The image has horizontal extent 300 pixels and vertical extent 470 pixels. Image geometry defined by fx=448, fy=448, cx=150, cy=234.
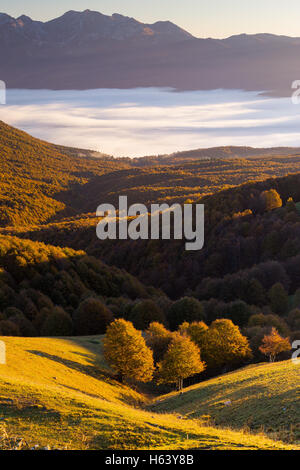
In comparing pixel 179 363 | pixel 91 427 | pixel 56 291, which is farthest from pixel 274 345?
pixel 56 291

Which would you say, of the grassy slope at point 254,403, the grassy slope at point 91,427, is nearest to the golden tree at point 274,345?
the grassy slope at point 254,403

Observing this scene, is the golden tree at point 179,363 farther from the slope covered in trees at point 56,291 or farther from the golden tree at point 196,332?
the slope covered in trees at point 56,291

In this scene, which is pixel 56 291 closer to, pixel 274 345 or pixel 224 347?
pixel 224 347

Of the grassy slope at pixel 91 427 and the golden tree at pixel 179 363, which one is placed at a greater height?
the grassy slope at pixel 91 427

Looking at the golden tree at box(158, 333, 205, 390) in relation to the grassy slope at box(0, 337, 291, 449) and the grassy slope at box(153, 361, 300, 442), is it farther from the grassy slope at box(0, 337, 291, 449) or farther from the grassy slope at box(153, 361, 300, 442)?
the grassy slope at box(0, 337, 291, 449)

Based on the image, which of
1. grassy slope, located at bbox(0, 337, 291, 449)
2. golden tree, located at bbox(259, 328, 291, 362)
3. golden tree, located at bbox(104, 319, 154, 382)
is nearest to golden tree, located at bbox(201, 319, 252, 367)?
golden tree, located at bbox(259, 328, 291, 362)
